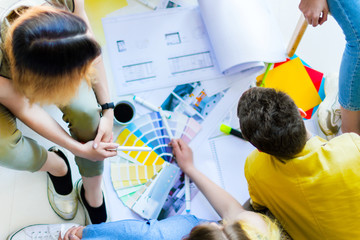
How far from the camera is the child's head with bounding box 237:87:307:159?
73cm

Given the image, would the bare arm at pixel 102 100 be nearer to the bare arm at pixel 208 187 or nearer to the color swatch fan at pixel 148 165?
the color swatch fan at pixel 148 165

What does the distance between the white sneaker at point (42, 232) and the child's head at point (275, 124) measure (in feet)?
2.23

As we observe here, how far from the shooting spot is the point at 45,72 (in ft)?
2.02

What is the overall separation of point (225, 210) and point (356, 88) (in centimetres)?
54

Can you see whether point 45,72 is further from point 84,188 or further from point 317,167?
point 317,167

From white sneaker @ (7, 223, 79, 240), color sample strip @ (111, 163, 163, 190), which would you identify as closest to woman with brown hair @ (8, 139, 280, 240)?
white sneaker @ (7, 223, 79, 240)

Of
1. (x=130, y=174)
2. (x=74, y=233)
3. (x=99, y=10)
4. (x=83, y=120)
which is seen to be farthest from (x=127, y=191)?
(x=99, y=10)

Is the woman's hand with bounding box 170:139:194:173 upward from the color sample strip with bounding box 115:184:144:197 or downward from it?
upward

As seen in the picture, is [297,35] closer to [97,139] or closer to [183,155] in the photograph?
[183,155]

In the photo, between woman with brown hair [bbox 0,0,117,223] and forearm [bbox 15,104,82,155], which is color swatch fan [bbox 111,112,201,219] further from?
forearm [bbox 15,104,82,155]

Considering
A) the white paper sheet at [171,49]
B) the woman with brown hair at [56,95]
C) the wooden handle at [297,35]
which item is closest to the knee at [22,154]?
the woman with brown hair at [56,95]

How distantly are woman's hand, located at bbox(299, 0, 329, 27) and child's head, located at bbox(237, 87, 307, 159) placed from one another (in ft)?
1.03

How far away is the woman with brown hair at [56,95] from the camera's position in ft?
1.94

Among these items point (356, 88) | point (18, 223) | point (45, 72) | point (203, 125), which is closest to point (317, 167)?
point (356, 88)
